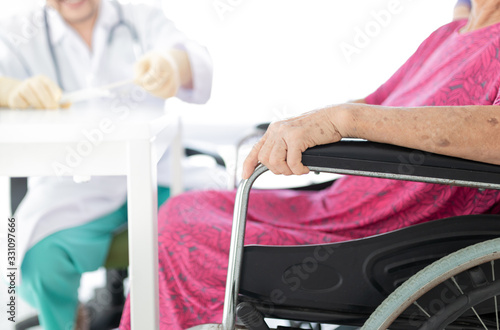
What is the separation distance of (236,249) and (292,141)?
0.16 m

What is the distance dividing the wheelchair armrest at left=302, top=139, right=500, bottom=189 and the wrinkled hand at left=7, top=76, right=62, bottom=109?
0.64 metres

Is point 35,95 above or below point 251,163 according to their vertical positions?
above

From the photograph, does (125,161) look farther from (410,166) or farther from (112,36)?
(112,36)

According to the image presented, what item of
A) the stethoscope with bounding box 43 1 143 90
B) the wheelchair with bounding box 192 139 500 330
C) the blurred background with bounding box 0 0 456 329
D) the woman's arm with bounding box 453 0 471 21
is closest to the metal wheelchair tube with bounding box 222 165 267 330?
the wheelchair with bounding box 192 139 500 330

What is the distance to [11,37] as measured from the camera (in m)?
1.26

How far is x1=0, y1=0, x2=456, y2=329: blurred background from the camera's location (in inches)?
73.7

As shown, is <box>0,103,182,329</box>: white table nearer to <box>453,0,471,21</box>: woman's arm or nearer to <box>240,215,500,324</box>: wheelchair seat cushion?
<box>240,215,500,324</box>: wheelchair seat cushion

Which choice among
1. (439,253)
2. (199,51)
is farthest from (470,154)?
(199,51)

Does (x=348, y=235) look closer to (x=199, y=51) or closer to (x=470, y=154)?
(x=470, y=154)

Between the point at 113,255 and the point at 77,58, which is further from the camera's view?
the point at 77,58

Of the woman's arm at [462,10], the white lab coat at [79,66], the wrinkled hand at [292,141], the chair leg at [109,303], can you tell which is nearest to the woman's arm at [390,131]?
the wrinkled hand at [292,141]

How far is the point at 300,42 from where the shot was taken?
1900mm

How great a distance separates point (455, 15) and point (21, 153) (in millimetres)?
866

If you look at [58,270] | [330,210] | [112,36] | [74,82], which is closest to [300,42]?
[112,36]
